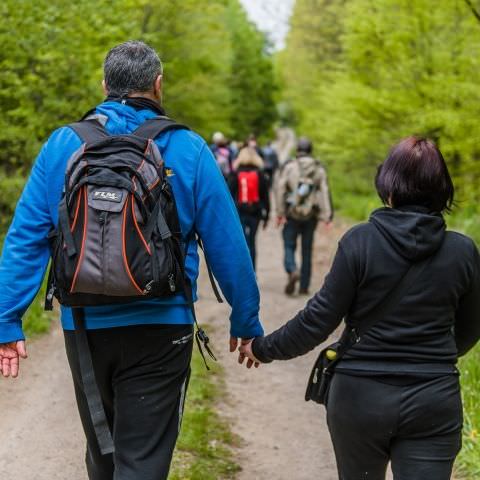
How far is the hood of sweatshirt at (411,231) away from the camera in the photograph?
2982 mm

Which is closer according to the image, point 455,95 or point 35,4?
point 35,4

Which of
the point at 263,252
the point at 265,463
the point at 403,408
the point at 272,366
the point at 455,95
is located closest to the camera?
the point at 403,408

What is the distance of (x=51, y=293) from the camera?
3211 millimetres

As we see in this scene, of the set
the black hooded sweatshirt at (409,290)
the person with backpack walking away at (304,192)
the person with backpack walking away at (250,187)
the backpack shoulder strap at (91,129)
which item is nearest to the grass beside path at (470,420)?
the black hooded sweatshirt at (409,290)

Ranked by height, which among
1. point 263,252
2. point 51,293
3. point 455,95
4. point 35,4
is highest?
point 35,4

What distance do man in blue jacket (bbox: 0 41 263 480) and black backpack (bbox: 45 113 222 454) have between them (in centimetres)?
9

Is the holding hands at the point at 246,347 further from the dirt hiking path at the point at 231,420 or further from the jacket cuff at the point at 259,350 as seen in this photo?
the dirt hiking path at the point at 231,420

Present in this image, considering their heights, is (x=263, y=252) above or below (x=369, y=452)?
below

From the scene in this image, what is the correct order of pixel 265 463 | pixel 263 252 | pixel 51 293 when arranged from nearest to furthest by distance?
pixel 51 293 < pixel 265 463 < pixel 263 252

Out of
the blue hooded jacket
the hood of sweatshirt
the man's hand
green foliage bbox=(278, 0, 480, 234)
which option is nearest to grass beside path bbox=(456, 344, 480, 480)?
the hood of sweatshirt

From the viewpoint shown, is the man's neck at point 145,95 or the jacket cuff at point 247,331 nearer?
the man's neck at point 145,95

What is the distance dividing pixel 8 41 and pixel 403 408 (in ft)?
26.8

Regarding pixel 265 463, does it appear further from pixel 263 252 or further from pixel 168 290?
pixel 263 252

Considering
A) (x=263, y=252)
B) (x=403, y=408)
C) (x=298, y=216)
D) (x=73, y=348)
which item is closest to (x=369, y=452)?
(x=403, y=408)
